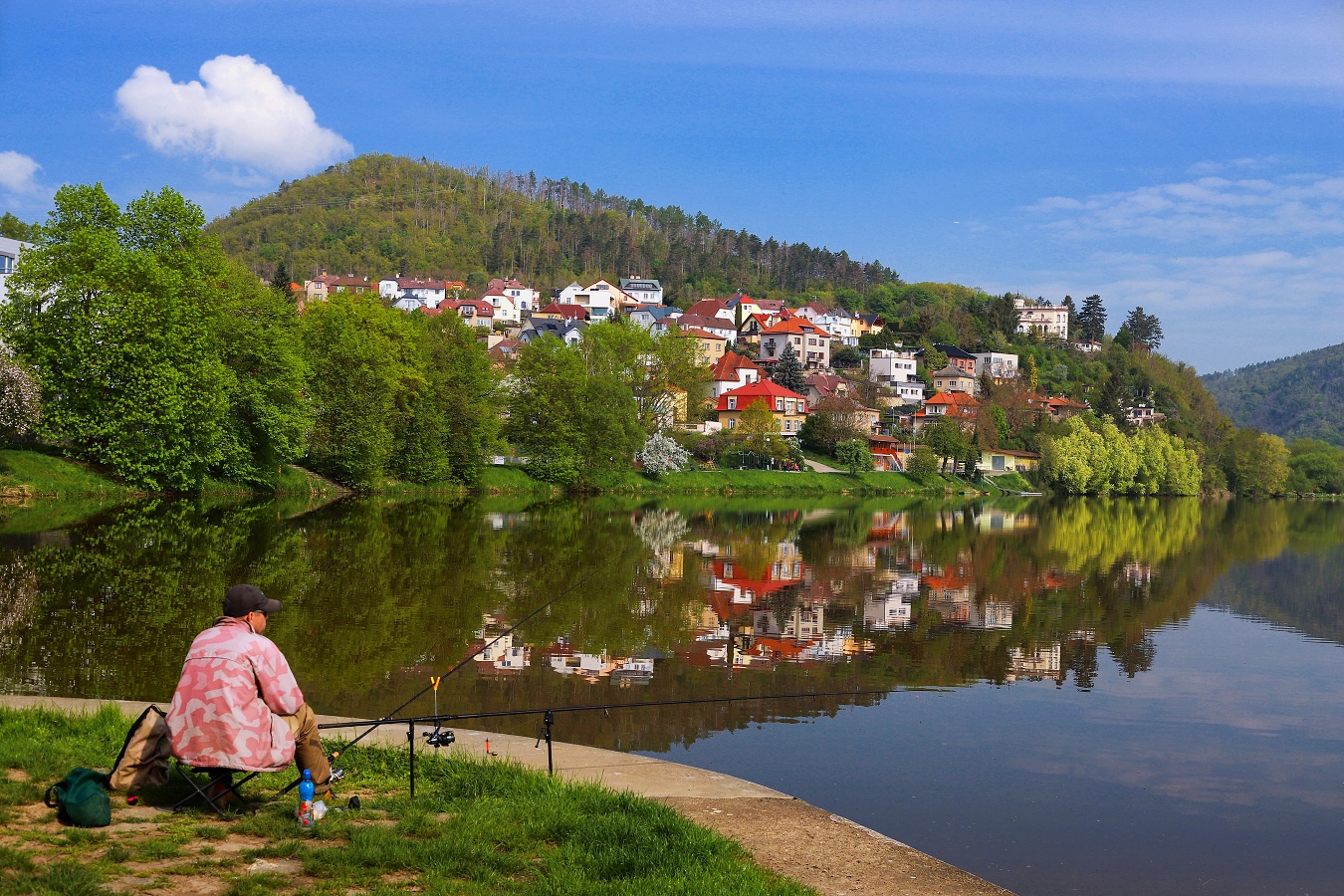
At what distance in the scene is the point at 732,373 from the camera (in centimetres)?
10462

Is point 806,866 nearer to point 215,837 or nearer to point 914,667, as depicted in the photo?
point 215,837

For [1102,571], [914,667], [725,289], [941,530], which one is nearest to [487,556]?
[914,667]

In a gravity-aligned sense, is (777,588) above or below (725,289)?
below

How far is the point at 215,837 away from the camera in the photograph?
564 centimetres

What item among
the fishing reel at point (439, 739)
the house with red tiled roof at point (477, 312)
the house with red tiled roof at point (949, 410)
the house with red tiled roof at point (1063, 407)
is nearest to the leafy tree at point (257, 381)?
the fishing reel at point (439, 739)

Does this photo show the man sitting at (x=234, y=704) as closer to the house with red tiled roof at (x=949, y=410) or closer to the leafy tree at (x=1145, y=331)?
the house with red tiled roof at (x=949, y=410)

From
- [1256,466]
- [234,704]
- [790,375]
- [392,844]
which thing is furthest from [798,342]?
[392,844]

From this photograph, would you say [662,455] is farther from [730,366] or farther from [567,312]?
[567,312]

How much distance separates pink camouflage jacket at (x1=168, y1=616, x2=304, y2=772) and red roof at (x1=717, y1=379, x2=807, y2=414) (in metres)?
86.0

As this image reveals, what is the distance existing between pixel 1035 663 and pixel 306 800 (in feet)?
37.6

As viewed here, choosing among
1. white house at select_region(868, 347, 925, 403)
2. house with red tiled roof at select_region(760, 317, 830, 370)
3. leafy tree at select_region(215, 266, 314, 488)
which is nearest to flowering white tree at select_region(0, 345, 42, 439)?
leafy tree at select_region(215, 266, 314, 488)

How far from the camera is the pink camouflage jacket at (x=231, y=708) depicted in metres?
5.92

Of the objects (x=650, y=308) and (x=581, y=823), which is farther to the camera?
(x=650, y=308)

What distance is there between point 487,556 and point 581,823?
18.2 metres
